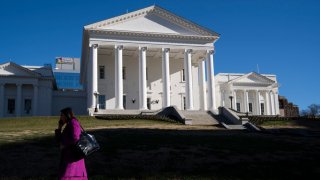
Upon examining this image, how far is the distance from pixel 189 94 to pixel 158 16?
1181 centimetres

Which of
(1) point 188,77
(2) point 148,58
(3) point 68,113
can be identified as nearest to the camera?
(3) point 68,113

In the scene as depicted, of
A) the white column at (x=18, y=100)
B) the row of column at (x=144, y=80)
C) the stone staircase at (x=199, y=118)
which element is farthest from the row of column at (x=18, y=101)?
the stone staircase at (x=199, y=118)

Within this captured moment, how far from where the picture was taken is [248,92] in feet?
237

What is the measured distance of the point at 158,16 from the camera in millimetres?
54125

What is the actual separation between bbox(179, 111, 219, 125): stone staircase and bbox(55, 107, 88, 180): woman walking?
30.5 meters

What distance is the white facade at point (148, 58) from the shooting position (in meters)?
51.0

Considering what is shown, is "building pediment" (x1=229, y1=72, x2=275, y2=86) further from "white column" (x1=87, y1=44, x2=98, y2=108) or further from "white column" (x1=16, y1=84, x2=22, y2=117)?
"white column" (x1=16, y1=84, x2=22, y2=117)

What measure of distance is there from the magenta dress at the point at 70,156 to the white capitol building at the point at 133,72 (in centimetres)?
3862

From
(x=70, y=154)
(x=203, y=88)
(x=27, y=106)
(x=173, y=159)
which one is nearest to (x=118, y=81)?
(x=203, y=88)

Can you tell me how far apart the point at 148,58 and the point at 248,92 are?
22920 millimetres

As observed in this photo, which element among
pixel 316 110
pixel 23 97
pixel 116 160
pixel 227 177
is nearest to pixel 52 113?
pixel 23 97

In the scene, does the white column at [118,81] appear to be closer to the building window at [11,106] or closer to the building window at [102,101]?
the building window at [102,101]

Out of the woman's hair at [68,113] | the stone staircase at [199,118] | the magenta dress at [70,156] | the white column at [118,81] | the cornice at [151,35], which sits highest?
the cornice at [151,35]

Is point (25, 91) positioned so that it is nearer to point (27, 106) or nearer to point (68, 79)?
point (27, 106)
